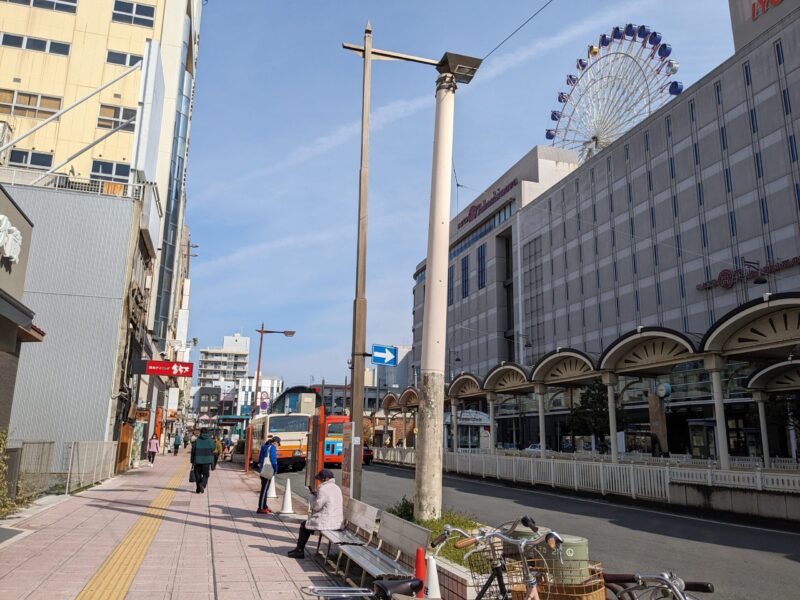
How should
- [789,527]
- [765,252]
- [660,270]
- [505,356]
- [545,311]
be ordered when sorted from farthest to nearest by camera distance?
[505,356]
[545,311]
[660,270]
[765,252]
[789,527]

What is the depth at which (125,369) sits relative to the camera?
24.6 m

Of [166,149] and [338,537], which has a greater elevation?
[166,149]

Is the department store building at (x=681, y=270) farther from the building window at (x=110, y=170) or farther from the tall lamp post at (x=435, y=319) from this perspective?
the building window at (x=110, y=170)

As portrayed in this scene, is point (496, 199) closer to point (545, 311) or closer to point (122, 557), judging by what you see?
point (545, 311)

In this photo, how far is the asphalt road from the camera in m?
8.87

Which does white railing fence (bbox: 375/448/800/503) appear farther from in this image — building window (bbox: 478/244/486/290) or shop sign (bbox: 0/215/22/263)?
building window (bbox: 478/244/486/290)

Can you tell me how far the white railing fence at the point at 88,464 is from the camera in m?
17.9

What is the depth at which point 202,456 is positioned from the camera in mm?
18547

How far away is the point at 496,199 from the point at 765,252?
41503 millimetres

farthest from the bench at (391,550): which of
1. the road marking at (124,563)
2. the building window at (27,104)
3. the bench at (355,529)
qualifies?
the building window at (27,104)

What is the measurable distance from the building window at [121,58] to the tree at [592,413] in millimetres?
36520

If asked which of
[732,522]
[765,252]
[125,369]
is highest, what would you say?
[765,252]

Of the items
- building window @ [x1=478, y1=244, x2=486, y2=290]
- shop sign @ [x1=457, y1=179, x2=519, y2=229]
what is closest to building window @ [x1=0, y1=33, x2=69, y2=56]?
shop sign @ [x1=457, y1=179, x2=519, y2=229]

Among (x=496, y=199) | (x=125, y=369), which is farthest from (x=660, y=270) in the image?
(x=125, y=369)
